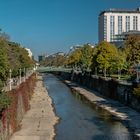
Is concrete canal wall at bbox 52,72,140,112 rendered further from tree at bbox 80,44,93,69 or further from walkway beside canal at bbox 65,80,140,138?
tree at bbox 80,44,93,69

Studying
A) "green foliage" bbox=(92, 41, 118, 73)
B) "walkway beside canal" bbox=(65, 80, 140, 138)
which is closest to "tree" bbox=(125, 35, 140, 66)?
"green foliage" bbox=(92, 41, 118, 73)

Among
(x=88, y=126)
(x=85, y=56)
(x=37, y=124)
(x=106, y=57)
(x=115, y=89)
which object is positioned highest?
(x=85, y=56)

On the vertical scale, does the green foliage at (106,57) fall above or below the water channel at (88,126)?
above

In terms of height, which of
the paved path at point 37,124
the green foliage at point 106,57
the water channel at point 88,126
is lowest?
the water channel at point 88,126

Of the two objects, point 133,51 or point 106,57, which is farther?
point 106,57

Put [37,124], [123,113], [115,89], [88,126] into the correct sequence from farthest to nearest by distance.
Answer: [115,89]
[123,113]
[88,126]
[37,124]

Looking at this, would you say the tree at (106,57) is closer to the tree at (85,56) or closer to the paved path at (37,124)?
the paved path at (37,124)

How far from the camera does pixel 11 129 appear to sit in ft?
125

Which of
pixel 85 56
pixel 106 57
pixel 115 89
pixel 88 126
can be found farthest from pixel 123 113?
pixel 85 56

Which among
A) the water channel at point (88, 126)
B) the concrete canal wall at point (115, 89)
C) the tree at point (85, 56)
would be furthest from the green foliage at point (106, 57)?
the tree at point (85, 56)

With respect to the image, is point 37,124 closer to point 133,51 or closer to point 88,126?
point 88,126

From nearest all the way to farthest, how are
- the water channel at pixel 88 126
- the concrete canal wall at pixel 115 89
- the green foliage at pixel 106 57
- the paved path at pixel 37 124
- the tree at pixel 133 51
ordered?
the paved path at pixel 37 124, the water channel at pixel 88 126, the concrete canal wall at pixel 115 89, the tree at pixel 133 51, the green foliage at pixel 106 57

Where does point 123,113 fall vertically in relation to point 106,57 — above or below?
below

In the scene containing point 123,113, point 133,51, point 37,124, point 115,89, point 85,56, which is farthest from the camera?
point 85,56
